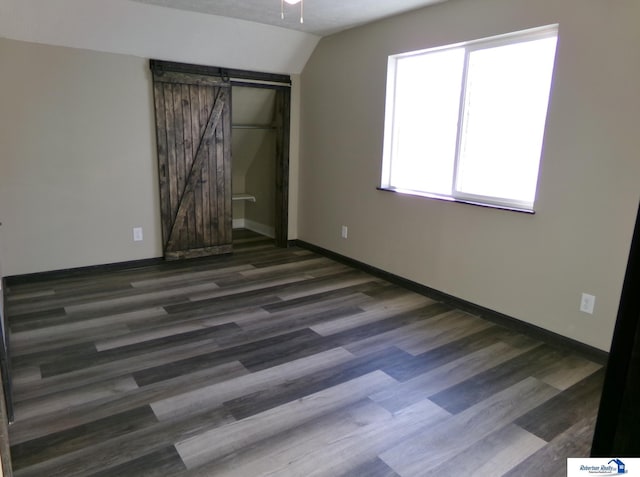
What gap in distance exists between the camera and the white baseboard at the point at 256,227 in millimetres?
5878

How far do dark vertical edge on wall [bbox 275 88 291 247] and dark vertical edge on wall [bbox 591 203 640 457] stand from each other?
468 centimetres

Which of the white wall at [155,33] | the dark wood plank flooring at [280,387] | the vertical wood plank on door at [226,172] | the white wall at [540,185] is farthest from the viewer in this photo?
the vertical wood plank on door at [226,172]

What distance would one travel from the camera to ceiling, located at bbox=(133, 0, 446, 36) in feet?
11.1

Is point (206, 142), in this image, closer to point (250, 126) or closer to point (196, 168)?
point (196, 168)

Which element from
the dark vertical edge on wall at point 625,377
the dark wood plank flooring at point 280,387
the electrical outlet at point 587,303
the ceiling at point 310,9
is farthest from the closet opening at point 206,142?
the dark vertical edge on wall at point 625,377

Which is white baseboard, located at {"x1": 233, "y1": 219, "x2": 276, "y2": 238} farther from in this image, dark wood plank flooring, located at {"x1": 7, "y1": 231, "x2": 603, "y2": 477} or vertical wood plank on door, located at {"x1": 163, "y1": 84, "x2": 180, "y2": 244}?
dark wood plank flooring, located at {"x1": 7, "y1": 231, "x2": 603, "y2": 477}

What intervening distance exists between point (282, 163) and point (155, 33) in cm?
189

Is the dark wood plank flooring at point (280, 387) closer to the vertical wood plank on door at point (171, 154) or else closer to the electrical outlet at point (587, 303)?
the electrical outlet at point (587, 303)

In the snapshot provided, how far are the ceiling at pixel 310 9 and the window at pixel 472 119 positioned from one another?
0.42m

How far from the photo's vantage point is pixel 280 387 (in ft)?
7.68

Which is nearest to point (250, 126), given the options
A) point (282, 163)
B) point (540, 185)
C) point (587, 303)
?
point (282, 163)

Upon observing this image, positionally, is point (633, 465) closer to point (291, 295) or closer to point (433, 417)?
point (433, 417)

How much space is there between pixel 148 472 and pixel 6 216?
2.96m

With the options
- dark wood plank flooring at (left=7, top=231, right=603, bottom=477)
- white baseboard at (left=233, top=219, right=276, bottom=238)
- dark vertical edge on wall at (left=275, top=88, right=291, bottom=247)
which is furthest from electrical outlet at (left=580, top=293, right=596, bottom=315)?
white baseboard at (left=233, top=219, right=276, bottom=238)
